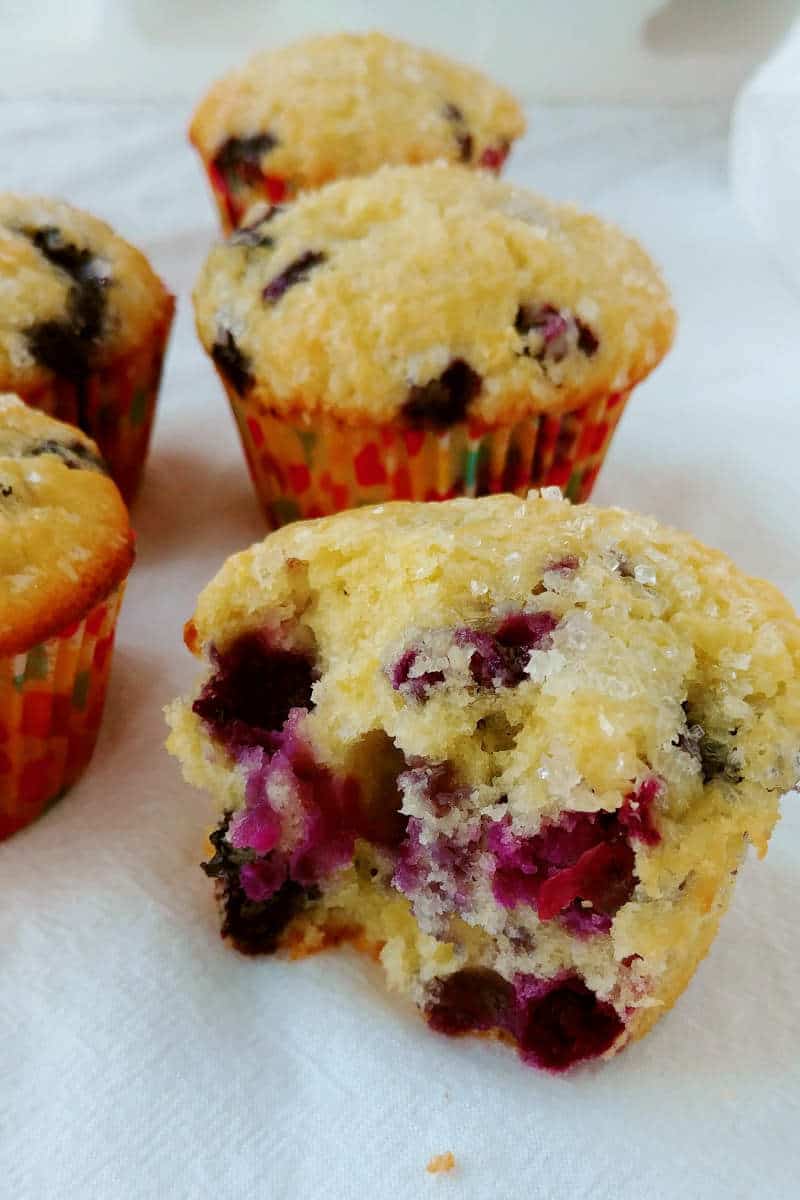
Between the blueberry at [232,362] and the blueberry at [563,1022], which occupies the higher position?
the blueberry at [232,362]

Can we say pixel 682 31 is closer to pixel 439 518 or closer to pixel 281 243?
pixel 281 243

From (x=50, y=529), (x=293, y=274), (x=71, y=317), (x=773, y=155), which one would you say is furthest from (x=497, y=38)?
(x=50, y=529)

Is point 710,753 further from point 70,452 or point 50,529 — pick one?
point 70,452

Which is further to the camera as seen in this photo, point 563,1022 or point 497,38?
point 497,38

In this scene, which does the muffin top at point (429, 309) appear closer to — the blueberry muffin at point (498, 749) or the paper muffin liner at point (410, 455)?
the paper muffin liner at point (410, 455)

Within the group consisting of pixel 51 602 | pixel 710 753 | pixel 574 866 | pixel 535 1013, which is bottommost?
pixel 535 1013

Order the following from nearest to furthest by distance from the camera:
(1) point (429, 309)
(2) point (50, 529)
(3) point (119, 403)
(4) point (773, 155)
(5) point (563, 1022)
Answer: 1. (5) point (563, 1022)
2. (2) point (50, 529)
3. (1) point (429, 309)
4. (3) point (119, 403)
5. (4) point (773, 155)

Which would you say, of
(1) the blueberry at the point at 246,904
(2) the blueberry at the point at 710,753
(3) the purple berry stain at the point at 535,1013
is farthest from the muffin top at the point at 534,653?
(3) the purple berry stain at the point at 535,1013
